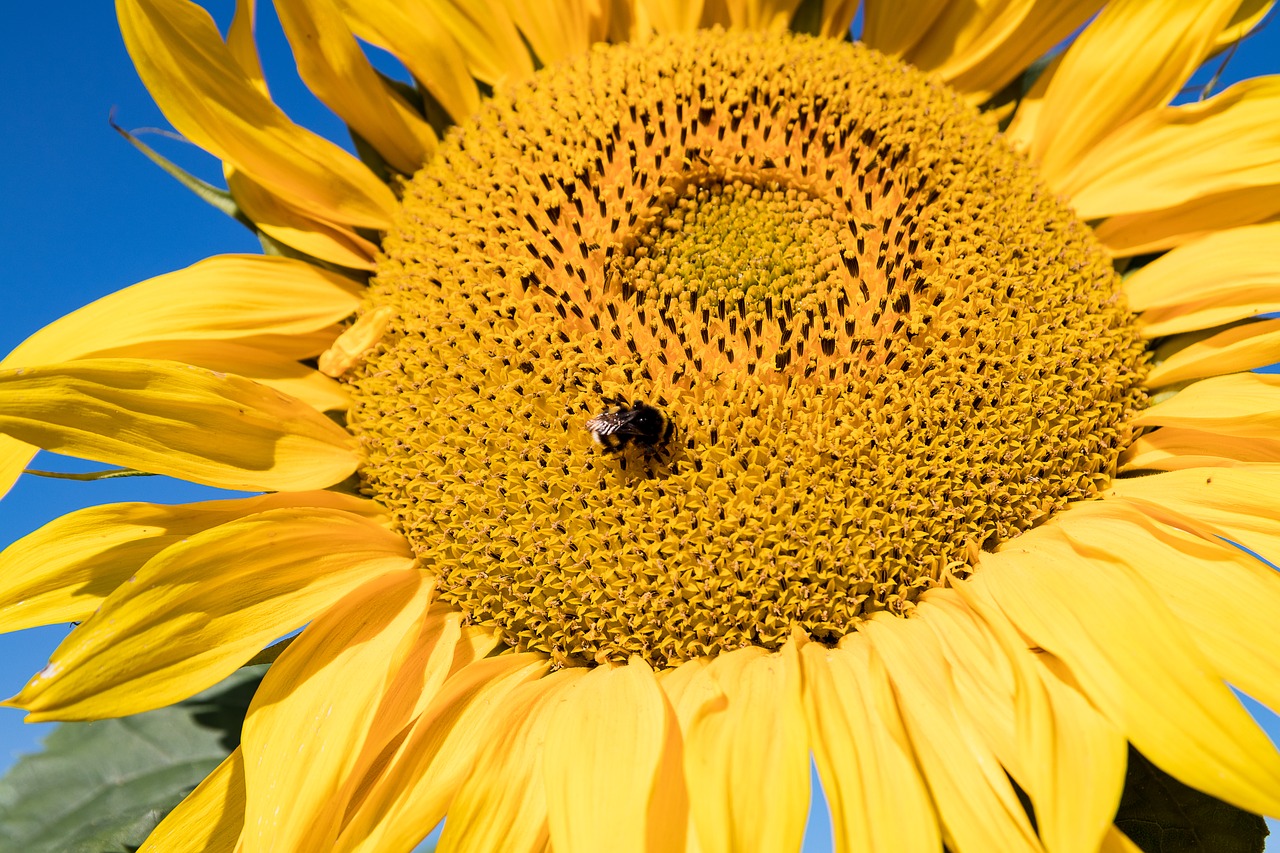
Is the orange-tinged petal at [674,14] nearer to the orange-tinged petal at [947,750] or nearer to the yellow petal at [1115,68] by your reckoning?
the yellow petal at [1115,68]

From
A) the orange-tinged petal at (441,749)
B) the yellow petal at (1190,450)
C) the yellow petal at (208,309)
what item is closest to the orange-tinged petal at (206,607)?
the orange-tinged petal at (441,749)

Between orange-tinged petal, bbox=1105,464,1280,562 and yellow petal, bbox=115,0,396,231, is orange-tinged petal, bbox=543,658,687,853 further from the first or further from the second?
yellow petal, bbox=115,0,396,231

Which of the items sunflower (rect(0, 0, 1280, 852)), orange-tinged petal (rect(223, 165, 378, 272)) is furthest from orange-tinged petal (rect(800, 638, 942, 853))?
orange-tinged petal (rect(223, 165, 378, 272))

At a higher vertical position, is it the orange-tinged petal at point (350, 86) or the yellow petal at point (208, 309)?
the orange-tinged petal at point (350, 86)

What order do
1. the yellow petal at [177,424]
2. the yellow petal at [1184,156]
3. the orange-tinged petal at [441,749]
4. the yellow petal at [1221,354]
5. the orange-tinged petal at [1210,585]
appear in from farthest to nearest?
the yellow petal at [1184,156] → the yellow petal at [1221,354] → the yellow petal at [177,424] → the orange-tinged petal at [441,749] → the orange-tinged petal at [1210,585]

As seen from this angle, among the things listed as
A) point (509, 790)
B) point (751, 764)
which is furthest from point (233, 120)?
point (751, 764)

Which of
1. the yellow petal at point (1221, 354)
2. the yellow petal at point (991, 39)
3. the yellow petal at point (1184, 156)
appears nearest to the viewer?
the yellow petal at point (1221, 354)
